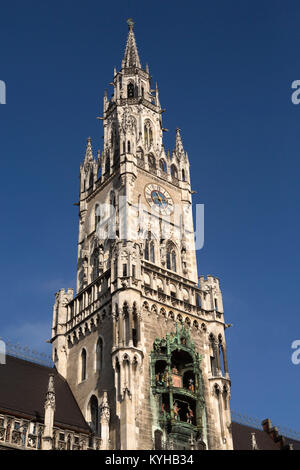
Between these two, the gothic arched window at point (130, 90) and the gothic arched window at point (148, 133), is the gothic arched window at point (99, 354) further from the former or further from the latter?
the gothic arched window at point (130, 90)

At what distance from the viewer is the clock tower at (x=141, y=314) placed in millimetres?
41562

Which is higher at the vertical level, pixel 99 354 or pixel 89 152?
pixel 89 152

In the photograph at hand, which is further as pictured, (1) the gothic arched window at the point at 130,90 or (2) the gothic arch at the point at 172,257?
(1) the gothic arched window at the point at 130,90

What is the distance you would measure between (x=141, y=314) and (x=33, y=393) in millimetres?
8611

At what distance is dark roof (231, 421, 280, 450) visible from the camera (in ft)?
171

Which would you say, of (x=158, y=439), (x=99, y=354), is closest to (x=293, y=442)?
(x=158, y=439)

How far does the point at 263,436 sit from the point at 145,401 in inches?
835

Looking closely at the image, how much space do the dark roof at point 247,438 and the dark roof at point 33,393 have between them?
1420 centimetres

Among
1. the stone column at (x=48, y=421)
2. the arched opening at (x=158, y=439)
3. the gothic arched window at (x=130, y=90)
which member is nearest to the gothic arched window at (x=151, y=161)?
the gothic arched window at (x=130, y=90)

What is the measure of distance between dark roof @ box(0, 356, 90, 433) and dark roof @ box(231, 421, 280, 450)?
14203mm

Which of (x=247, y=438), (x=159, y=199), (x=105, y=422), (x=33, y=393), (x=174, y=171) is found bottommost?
(x=105, y=422)

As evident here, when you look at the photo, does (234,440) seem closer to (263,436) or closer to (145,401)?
(263,436)

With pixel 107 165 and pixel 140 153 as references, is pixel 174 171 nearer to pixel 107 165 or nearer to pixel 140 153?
pixel 140 153

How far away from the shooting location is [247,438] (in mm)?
54531
